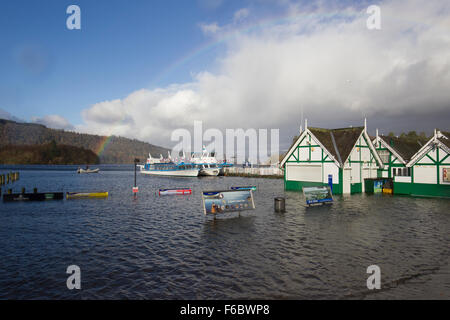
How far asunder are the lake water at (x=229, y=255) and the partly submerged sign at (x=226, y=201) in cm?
90

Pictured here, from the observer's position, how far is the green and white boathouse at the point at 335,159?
3600cm

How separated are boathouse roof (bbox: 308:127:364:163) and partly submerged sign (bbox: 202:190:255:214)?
63.1ft

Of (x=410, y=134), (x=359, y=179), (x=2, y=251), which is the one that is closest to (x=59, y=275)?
(x=2, y=251)

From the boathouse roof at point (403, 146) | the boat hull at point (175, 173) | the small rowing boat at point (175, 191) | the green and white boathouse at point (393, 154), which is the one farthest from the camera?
the boat hull at point (175, 173)

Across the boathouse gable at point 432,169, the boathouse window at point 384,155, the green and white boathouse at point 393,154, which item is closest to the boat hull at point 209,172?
the green and white boathouse at point 393,154

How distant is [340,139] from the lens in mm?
38688

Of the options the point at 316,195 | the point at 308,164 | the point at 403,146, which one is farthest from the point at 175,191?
the point at 403,146

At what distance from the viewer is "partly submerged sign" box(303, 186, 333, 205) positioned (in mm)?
25516

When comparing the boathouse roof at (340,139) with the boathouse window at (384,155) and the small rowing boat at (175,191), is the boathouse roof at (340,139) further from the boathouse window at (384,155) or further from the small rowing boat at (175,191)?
the small rowing boat at (175,191)

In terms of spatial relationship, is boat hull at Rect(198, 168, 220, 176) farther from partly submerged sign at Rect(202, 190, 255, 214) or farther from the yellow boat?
partly submerged sign at Rect(202, 190, 255, 214)

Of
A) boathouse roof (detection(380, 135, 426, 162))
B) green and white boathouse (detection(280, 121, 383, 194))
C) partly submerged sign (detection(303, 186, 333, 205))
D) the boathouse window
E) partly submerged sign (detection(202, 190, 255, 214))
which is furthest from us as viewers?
the boathouse window

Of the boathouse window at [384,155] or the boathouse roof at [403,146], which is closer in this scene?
the boathouse roof at [403,146]

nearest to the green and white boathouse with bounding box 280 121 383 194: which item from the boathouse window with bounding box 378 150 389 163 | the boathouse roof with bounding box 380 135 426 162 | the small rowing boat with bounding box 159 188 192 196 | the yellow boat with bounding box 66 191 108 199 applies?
the boathouse window with bounding box 378 150 389 163
